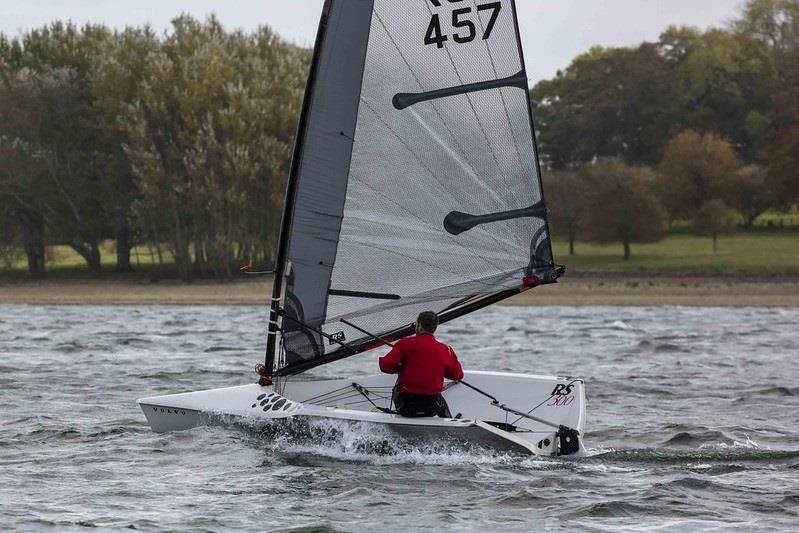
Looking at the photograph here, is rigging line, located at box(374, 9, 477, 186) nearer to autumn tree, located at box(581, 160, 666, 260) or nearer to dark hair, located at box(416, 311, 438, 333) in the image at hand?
dark hair, located at box(416, 311, 438, 333)

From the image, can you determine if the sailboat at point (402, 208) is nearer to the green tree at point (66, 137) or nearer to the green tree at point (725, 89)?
the green tree at point (66, 137)

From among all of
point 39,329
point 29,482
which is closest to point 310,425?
point 29,482

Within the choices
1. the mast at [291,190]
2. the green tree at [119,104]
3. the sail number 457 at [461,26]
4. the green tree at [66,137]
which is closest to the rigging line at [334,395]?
the mast at [291,190]

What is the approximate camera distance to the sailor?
38.8ft

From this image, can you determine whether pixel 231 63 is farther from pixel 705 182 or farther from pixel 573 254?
pixel 705 182

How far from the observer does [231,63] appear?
145 ft

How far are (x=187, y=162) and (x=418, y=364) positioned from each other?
32.3 meters

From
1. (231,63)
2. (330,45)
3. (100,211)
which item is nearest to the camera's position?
(330,45)

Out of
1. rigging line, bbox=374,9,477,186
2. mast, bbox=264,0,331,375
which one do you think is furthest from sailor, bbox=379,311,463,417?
rigging line, bbox=374,9,477,186

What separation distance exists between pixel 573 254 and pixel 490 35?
40786mm

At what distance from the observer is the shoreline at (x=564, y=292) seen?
36.8m

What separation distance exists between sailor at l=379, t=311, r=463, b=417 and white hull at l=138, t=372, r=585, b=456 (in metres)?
0.25

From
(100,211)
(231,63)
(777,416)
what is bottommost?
(777,416)

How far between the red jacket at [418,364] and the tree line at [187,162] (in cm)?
3117
